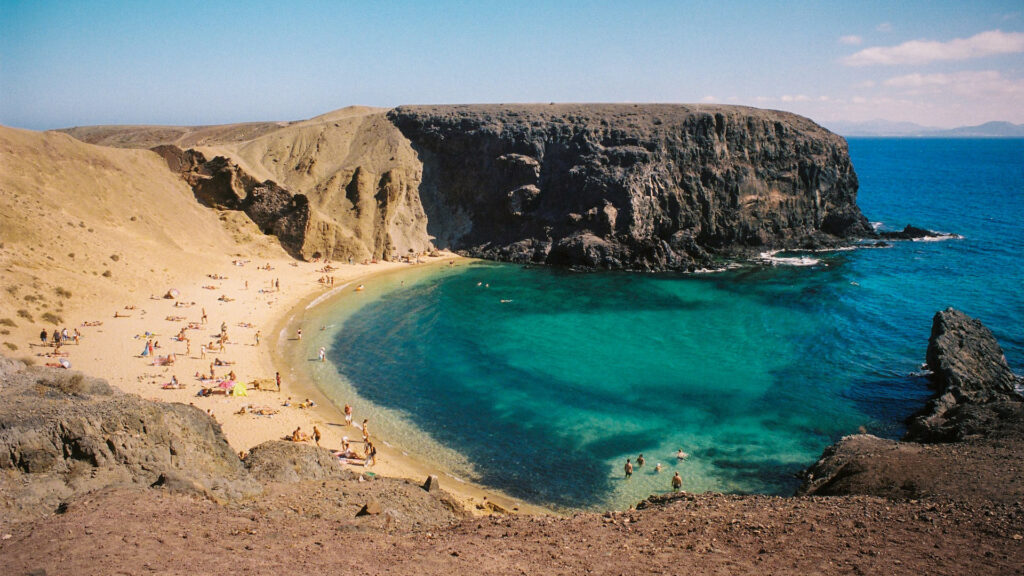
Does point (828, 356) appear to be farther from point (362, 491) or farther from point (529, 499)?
point (362, 491)

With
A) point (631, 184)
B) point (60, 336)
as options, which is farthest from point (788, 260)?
point (60, 336)

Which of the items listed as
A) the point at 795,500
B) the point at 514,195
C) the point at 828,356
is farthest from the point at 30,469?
the point at 514,195

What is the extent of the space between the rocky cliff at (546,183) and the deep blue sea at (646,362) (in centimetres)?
586

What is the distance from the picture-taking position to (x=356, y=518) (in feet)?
48.2

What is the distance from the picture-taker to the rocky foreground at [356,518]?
11.6 meters

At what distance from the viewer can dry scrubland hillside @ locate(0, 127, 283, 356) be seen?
34.2m

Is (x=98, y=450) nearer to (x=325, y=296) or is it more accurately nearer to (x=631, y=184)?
(x=325, y=296)

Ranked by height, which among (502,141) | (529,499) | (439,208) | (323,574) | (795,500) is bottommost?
(529,499)

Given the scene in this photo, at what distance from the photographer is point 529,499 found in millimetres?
22172

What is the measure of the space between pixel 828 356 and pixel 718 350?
6.34m

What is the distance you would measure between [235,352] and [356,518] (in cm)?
2295

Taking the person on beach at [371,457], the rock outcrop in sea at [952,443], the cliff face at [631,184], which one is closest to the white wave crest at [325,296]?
the cliff face at [631,184]

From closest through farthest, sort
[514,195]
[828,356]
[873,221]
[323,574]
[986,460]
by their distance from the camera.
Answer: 1. [323,574]
2. [986,460]
3. [828,356]
4. [514,195]
5. [873,221]

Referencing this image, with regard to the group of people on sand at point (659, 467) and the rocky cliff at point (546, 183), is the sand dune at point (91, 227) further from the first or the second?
the group of people on sand at point (659, 467)
